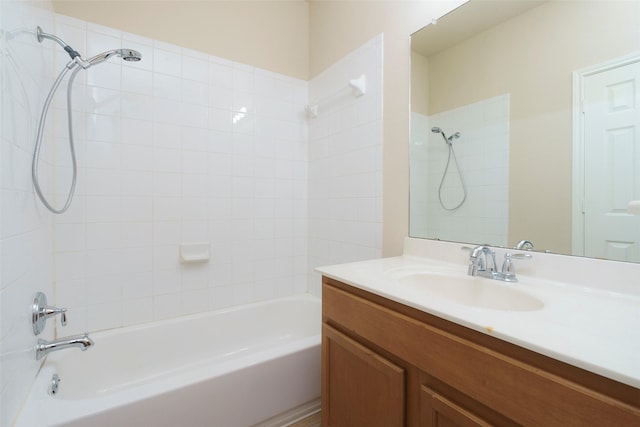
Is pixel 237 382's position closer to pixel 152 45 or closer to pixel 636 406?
pixel 636 406

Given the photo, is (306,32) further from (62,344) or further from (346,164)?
(62,344)

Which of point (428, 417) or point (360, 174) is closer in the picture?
point (428, 417)

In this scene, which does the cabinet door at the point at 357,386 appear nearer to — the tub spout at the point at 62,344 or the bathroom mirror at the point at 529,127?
the bathroom mirror at the point at 529,127

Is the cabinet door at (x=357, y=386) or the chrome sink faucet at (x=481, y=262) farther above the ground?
the chrome sink faucet at (x=481, y=262)

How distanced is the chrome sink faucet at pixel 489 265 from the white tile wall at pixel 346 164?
1.97 ft

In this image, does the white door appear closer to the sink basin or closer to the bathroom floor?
the sink basin

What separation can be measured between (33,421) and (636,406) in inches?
62.8

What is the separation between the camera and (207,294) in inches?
74.9

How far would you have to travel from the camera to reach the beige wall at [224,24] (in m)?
1.61

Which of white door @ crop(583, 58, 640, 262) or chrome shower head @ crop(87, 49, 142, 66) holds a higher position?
chrome shower head @ crop(87, 49, 142, 66)

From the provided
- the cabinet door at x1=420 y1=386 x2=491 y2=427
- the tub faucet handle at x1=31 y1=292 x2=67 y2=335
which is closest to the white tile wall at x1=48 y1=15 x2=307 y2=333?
the tub faucet handle at x1=31 y1=292 x2=67 y2=335

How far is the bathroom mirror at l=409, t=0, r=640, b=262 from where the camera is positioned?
0.89 m

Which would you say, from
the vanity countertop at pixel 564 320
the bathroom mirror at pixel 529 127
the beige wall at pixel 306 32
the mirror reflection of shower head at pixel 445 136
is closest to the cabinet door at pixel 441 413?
the vanity countertop at pixel 564 320

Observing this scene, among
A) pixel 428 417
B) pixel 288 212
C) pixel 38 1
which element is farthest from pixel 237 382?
pixel 38 1
